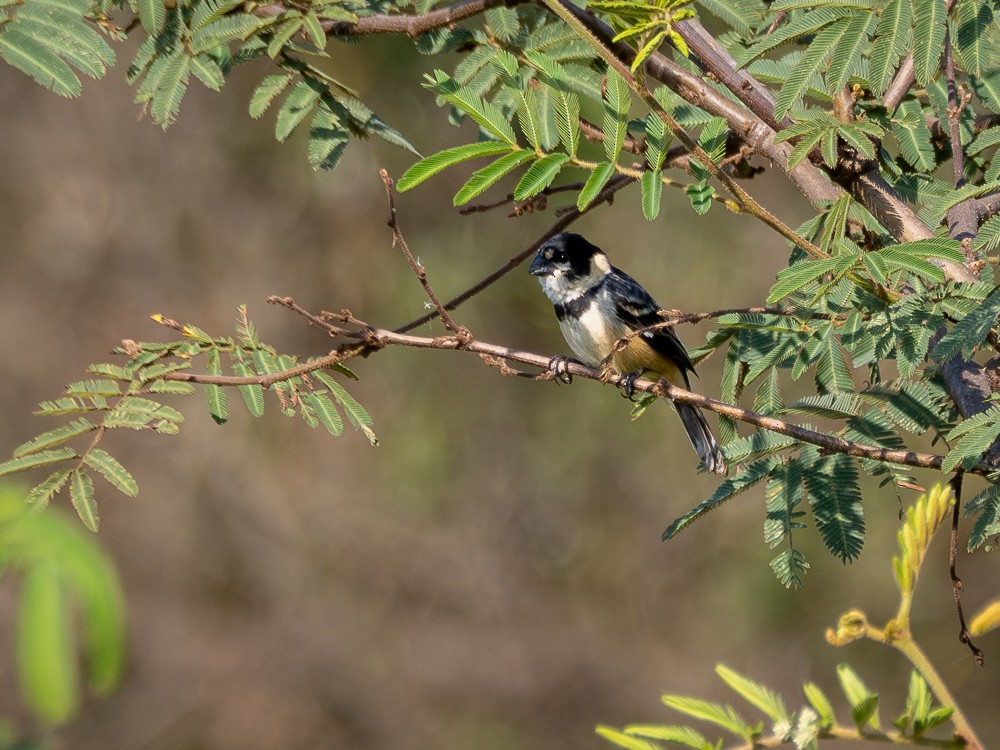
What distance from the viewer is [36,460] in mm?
2566

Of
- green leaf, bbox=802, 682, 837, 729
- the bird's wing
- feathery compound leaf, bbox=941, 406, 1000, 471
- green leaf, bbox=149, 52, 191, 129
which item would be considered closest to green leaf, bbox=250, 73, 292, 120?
green leaf, bbox=149, 52, 191, 129

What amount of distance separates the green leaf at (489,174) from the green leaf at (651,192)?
0.30m

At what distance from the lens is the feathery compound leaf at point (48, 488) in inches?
89.5

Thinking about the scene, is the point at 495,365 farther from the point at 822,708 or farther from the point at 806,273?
the point at 822,708

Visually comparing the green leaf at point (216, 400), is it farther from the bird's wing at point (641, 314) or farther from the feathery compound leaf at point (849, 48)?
the bird's wing at point (641, 314)

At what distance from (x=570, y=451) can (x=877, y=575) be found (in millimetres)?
3166

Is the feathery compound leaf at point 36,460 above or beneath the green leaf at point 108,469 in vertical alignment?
above

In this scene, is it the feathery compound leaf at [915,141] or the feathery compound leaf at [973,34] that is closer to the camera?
the feathery compound leaf at [973,34]

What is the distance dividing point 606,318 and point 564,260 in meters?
0.55

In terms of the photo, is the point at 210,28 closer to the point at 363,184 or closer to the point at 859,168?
the point at 859,168

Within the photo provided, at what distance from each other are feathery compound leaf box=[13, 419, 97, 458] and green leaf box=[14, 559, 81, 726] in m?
1.86

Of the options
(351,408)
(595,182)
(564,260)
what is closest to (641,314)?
(564,260)

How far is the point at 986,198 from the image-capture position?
2.86 metres

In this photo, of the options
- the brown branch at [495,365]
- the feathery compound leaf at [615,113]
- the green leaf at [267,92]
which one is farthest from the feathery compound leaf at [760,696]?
the green leaf at [267,92]
